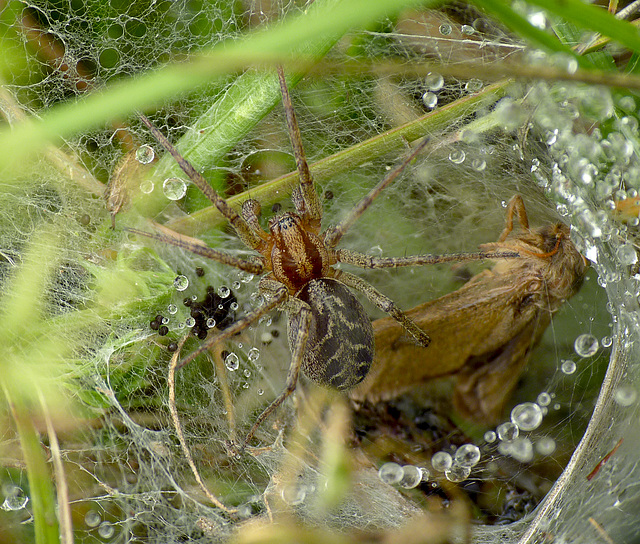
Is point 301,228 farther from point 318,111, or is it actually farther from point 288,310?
point 318,111

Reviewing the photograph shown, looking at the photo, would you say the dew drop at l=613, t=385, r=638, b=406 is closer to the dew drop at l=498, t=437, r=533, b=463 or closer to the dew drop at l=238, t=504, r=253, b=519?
the dew drop at l=498, t=437, r=533, b=463

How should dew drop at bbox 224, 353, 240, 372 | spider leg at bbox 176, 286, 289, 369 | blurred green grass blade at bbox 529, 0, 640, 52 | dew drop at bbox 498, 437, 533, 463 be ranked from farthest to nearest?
dew drop at bbox 224, 353, 240, 372 < dew drop at bbox 498, 437, 533, 463 < spider leg at bbox 176, 286, 289, 369 < blurred green grass blade at bbox 529, 0, 640, 52

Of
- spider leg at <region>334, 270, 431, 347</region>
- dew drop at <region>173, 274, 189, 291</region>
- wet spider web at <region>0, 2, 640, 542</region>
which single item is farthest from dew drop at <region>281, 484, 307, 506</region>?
dew drop at <region>173, 274, 189, 291</region>

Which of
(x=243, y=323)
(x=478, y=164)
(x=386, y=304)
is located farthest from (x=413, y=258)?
(x=243, y=323)

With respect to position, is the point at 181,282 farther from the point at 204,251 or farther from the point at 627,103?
the point at 627,103

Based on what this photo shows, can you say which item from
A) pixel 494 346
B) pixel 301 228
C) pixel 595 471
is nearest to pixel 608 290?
pixel 494 346

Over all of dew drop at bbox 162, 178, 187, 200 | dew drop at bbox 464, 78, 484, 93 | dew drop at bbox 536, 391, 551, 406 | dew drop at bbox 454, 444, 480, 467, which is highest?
dew drop at bbox 464, 78, 484, 93
